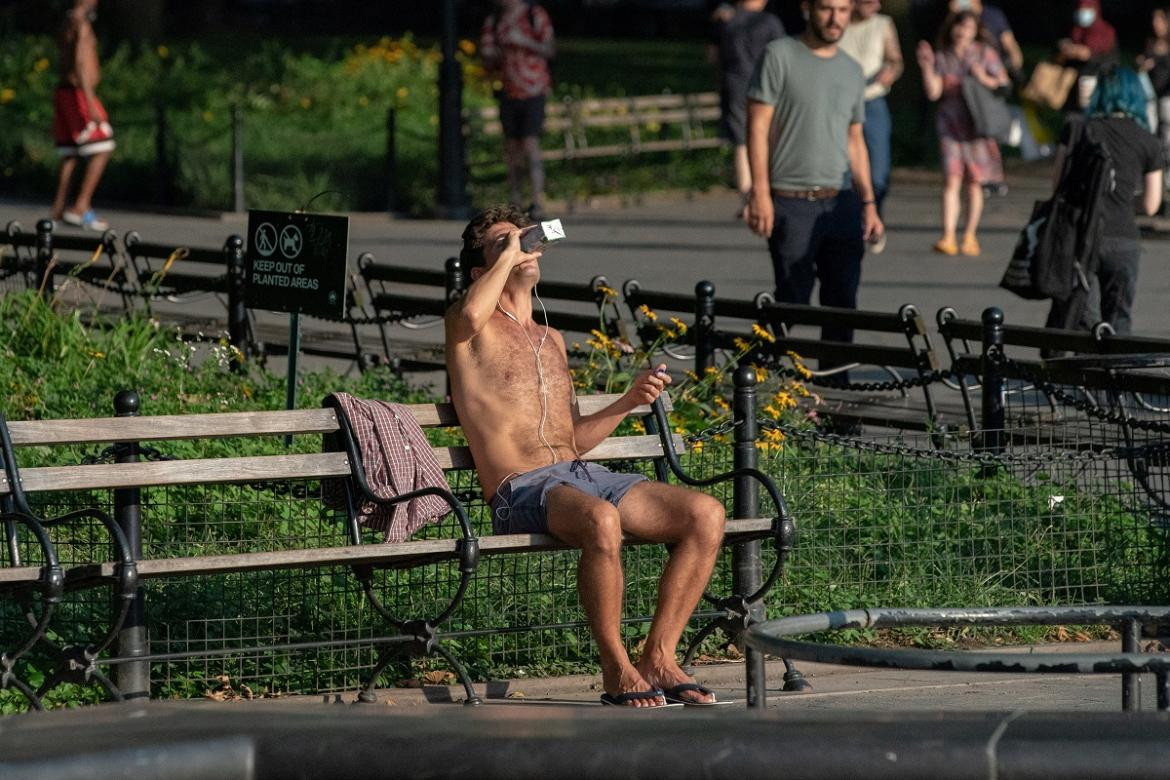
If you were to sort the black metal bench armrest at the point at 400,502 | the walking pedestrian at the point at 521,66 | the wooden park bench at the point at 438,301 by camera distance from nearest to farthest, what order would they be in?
the black metal bench armrest at the point at 400,502
the wooden park bench at the point at 438,301
the walking pedestrian at the point at 521,66

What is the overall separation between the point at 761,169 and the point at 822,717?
23.3ft

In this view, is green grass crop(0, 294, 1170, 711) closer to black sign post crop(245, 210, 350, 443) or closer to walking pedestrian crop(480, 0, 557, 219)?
black sign post crop(245, 210, 350, 443)

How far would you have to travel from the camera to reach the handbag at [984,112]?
606 inches

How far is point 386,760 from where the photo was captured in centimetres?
318

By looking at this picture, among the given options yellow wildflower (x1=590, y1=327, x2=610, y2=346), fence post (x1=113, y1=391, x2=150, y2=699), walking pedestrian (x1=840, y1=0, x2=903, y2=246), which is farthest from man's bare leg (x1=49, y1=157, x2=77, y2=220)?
fence post (x1=113, y1=391, x2=150, y2=699)

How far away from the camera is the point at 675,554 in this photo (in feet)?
20.2

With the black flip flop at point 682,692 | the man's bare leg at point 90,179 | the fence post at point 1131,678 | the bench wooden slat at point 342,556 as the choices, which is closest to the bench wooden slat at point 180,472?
the bench wooden slat at point 342,556

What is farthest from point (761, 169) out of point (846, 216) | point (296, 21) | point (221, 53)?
point (296, 21)

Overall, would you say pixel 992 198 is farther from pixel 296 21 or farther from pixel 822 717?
pixel 296 21

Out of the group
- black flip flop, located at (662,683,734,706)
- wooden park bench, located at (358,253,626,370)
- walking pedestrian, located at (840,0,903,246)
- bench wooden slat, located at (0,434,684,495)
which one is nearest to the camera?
bench wooden slat, located at (0,434,684,495)

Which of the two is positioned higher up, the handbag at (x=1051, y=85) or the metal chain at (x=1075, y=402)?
the handbag at (x=1051, y=85)

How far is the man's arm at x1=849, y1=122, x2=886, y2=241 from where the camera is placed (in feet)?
34.8

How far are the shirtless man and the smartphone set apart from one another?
0.03 m

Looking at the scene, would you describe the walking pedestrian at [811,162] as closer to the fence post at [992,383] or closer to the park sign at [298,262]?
the fence post at [992,383]
